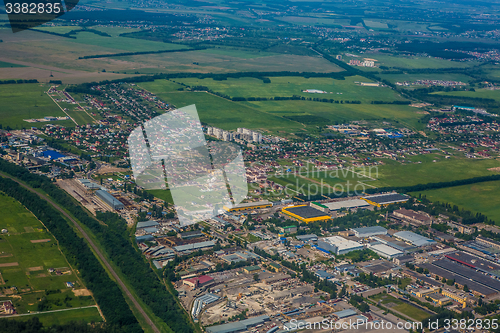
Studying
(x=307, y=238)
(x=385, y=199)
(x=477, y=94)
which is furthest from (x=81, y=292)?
(x=477, y=94)

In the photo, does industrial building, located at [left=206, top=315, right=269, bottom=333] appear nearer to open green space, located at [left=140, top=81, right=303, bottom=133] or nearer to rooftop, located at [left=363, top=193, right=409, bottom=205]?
rooftop, located at [left=363, top=193, right=409, bottom=205]

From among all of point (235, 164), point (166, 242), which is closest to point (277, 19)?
point (235, 164)

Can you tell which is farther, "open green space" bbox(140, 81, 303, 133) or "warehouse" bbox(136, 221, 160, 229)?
"open green space" bbox(140, 81, 303, 133)

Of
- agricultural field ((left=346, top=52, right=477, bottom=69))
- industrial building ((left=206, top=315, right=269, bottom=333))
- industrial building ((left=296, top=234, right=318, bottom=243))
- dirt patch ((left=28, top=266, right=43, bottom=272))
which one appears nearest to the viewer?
industrial building ((left=206, top=315, right=269, bottom=333))

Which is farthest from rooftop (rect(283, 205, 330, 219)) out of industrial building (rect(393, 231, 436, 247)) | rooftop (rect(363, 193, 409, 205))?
rooftop (rect(363, 193, 409, 205))

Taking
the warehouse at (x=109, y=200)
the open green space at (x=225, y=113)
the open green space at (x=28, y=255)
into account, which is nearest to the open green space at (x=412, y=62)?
the open green space at (x=225, y=113)

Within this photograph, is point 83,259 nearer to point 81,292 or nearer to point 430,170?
point 81,292

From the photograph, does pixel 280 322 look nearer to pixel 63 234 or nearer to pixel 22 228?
pixel 63 234

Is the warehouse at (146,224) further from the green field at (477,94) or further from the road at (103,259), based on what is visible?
the green field at (477,94)
